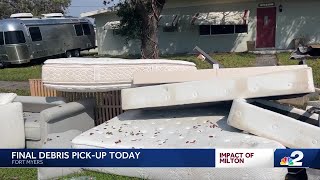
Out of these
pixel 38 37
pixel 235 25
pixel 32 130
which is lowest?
pixel 32 130

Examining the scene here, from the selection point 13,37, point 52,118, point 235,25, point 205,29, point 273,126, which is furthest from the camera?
point 205,29

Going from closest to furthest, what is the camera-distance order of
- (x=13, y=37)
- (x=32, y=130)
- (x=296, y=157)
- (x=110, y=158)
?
(x=296, y=157)
(x=110, y=158)
(x=32, y=130)
(x=13, y=37)

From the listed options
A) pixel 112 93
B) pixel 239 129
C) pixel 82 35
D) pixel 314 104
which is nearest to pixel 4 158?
pixel 239 129

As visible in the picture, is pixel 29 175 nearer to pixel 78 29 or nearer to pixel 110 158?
pixel 110 158

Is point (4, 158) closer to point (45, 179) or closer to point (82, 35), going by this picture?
point (45, 179)

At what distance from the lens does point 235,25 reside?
19.6 meters

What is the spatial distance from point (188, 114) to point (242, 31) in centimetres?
1520

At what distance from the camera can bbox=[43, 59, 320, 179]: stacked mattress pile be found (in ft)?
13.2

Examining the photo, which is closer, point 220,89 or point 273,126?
point 273,126

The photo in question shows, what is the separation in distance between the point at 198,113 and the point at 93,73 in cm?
157

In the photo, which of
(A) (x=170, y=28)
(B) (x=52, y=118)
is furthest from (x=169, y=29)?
(B) (x=52, y=118)

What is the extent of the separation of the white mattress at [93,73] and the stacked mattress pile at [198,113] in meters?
0.01

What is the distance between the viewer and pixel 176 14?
20.6 metres

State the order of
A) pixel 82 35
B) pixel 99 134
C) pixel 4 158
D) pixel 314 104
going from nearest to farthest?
pixel 4 158 < pixel 99 134 < pixel 314 104 < pixel 82 35
